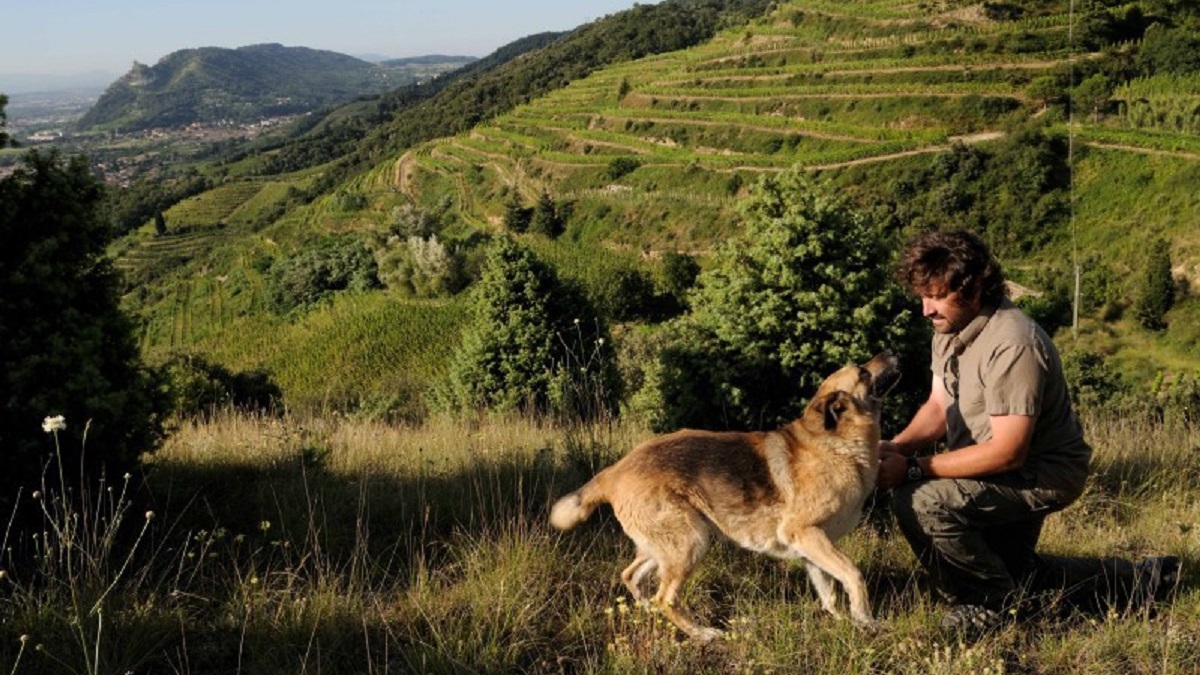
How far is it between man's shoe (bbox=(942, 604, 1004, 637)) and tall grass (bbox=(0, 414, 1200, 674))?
2.6 inches

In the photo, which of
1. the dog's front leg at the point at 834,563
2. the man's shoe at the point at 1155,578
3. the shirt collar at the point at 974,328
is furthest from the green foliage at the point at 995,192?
the dog's front leg at the point at 834,563

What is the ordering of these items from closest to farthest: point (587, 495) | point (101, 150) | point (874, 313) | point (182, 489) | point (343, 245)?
point (587, 495) < point (182, 489) < point (874, 313) < point (343, 245) < point (101, 150)

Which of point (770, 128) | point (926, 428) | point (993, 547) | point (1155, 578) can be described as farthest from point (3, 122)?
point (770, 128)

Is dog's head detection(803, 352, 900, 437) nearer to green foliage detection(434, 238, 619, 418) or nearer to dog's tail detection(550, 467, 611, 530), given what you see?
dog's tail detection(550, 467, 611, 530)

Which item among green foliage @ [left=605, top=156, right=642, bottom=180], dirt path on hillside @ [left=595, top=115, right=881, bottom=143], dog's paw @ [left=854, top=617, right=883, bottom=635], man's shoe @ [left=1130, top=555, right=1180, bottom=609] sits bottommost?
man's shoe @ [left=1130, top=555, right=1180, bottom=609]

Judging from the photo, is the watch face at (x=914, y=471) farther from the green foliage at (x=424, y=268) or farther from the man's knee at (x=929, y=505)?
the green foliage at (x=424, y=268)

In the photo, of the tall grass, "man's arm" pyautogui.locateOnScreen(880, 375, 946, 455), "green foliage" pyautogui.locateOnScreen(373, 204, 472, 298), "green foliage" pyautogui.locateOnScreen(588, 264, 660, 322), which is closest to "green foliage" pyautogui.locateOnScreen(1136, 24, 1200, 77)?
"green foliage" pyautogui.locateOnScreen(588, 264, 660, 322)

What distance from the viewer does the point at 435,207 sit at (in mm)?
69188

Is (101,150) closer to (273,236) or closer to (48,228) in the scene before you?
(273,236)

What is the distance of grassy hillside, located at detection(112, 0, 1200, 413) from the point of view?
4331 centimetres

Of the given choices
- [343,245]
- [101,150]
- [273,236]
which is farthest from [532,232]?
[101,150]

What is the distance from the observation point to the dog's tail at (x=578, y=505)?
3.41 m

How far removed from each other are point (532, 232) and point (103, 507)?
179 feet

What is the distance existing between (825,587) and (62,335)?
13.5 feet
